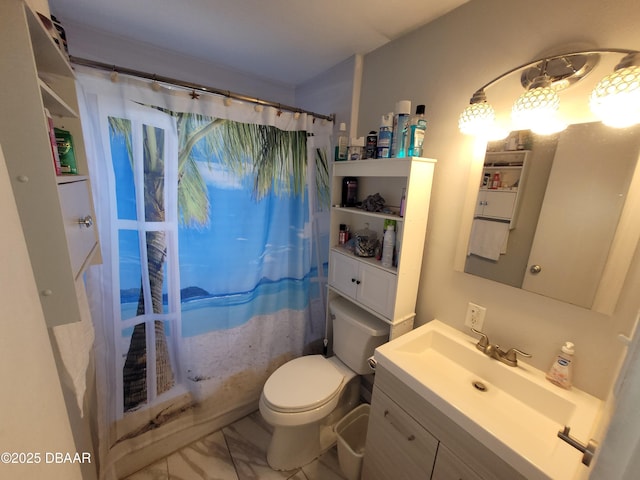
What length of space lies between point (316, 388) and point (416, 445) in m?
0.55

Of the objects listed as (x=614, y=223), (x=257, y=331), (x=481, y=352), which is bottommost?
(x=257, y=331)

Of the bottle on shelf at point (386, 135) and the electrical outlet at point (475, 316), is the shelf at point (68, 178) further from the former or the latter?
the electrical outlet at point (475, 316)

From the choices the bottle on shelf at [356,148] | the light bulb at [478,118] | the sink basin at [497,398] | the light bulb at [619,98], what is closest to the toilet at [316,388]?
the sink basin at [497,398]

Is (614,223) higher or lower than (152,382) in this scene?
higher

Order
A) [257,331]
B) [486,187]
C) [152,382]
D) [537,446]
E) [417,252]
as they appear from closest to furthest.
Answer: [537,446], [486,187], [417,252], [152,382], [257,331]

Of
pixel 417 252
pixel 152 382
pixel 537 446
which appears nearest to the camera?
pixel 537 446

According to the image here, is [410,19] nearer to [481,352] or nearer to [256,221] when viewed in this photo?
[256,221]

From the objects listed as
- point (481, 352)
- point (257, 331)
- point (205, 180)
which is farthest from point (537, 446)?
point (205, 180)

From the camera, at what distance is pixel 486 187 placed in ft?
3.54

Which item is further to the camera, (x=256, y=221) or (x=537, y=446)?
(x=256, y=221)

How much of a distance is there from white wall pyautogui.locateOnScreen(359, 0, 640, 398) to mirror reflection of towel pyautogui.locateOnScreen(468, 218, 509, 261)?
0.09m

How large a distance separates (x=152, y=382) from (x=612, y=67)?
7.70 ft

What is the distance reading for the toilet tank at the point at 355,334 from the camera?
1.41m

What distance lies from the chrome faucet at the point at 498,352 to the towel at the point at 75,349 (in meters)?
1.43
